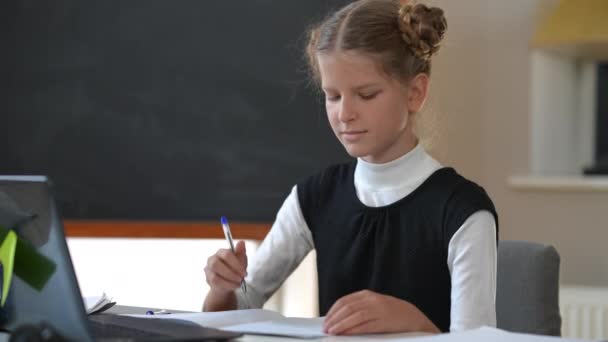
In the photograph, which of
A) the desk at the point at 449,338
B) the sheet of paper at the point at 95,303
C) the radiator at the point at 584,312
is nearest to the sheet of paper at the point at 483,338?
the desk at the point at 449,338

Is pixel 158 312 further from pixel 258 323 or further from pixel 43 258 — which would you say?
pixel 43 258

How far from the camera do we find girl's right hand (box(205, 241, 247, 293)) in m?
1.52

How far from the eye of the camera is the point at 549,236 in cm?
327

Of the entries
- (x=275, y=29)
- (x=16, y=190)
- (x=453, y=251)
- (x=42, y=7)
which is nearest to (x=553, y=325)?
(x=453, y=251)

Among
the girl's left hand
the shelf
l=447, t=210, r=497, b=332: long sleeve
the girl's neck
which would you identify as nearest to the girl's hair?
the girl's neck

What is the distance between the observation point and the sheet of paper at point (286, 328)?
4.06ft

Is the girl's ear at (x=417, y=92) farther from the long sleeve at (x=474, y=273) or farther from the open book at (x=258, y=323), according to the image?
the open book at (x=258, y=323)

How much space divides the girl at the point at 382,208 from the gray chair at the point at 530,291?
0.15 metres

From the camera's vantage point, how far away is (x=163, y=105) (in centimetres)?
304

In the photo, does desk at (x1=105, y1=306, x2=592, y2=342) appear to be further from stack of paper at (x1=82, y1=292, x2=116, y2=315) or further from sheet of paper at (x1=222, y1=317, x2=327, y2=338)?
stack of paper at (x1=82, y1=292, x2=116, y2=315)

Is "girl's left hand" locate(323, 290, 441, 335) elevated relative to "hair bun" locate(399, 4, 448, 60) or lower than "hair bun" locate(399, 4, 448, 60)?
lower

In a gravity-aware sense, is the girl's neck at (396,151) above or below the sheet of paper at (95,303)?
above

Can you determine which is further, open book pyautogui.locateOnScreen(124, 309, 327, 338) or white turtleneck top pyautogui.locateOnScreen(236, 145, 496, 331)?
white turtleneck top pyautogui.locateOnScreen(236, 145, 496, 331)

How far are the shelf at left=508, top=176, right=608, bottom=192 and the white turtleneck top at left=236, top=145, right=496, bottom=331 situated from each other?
5.11ft
